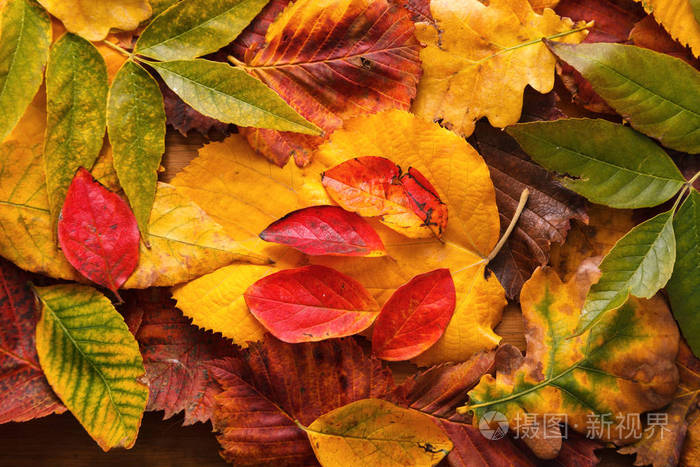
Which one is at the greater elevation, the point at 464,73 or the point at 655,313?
the point at 464,73

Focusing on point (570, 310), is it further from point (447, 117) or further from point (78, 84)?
point (78, 84)

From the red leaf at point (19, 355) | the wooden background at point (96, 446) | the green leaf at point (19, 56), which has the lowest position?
the wooden background at point (96, 446)

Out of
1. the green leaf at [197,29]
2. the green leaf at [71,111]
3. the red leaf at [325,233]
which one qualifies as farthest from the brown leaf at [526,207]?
the green leaf at [71,111]

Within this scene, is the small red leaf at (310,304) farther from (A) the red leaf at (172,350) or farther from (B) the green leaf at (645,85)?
(B) the green leaf at (645,85)

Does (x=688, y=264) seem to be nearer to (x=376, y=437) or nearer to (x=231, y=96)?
(x=376, y=437)

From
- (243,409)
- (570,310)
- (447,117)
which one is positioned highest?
(447,117)

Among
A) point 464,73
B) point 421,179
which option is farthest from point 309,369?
point 464,73
